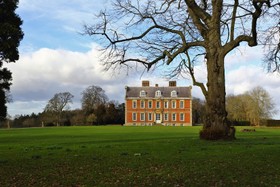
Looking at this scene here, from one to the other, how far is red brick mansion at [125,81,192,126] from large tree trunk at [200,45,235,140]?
263 feet

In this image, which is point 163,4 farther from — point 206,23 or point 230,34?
point 230,34

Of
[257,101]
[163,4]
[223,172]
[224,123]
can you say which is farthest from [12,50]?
[257,101]

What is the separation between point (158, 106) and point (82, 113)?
20919 mm

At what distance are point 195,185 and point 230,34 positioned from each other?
13861 mm

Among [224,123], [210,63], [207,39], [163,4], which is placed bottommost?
[224,123]

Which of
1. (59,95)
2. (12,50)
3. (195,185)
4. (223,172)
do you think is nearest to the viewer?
(195,185)

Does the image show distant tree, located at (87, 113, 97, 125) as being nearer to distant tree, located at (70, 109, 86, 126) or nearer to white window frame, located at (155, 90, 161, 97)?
distant tree, located at (70, 109, 86, 126)

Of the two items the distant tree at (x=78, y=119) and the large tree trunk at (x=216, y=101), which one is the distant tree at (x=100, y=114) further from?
the large tree trunk at (x=216, y=101)

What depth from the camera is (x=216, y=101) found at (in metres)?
19.7

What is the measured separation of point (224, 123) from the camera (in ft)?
64.6

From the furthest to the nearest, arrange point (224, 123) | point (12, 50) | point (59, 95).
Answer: point (59, 95)
point (12, 50)
point (224, 123)

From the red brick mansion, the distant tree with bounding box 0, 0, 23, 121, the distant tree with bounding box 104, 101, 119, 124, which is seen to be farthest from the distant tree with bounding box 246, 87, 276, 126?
the distant tree with bounding box 0, 0, 23, 121

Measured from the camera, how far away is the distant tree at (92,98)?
102 meters

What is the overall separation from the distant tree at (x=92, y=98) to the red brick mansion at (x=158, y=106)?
26.5 feet
